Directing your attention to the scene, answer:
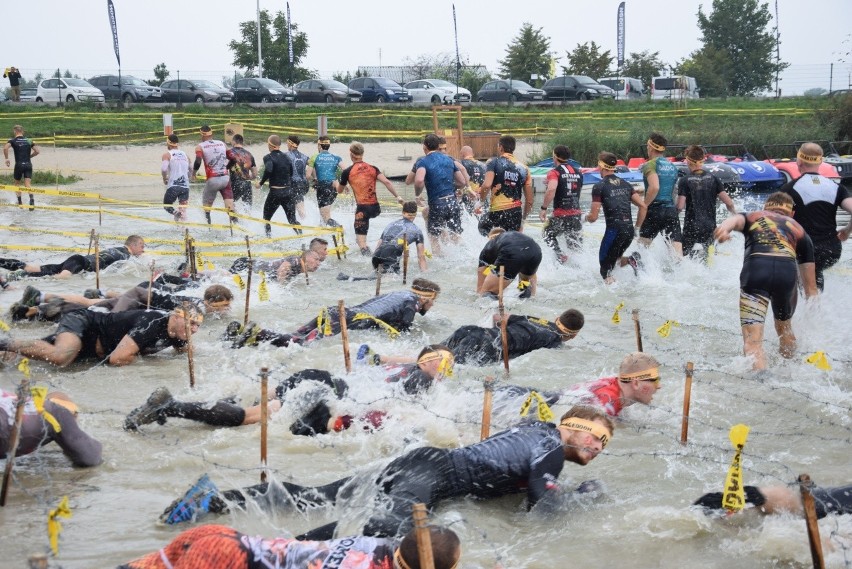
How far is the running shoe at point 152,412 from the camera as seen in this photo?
20.4ft

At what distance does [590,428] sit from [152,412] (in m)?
2.96

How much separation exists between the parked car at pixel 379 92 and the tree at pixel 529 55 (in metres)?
15.0

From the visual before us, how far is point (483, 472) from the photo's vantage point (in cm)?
505

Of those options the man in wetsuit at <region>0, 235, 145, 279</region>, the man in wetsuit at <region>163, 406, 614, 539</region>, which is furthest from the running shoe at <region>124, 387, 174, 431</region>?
the man in wetsuit at <region>0, 235, 145, 279</region>

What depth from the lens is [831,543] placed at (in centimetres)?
454

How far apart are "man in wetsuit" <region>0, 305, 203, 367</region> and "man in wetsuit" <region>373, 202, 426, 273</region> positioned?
4.14 meters

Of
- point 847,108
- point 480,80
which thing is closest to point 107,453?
point 847,108

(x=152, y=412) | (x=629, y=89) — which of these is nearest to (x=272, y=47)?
(x=629, y=89)

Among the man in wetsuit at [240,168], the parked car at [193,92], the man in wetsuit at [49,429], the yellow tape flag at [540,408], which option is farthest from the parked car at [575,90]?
the man in wetsuit at [49,429]

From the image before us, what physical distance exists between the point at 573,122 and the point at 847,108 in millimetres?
9353

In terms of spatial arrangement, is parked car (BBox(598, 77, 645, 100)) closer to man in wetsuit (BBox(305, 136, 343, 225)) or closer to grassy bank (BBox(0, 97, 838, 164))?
grassy bank (BBox(0, 97, 838, 164))

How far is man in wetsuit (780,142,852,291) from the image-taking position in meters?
8.56

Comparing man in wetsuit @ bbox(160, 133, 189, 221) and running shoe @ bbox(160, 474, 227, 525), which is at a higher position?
man in wetsuit @ bbox(160, 133, 189, 221)

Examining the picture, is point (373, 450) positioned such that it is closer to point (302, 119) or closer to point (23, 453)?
point (23, 453)
